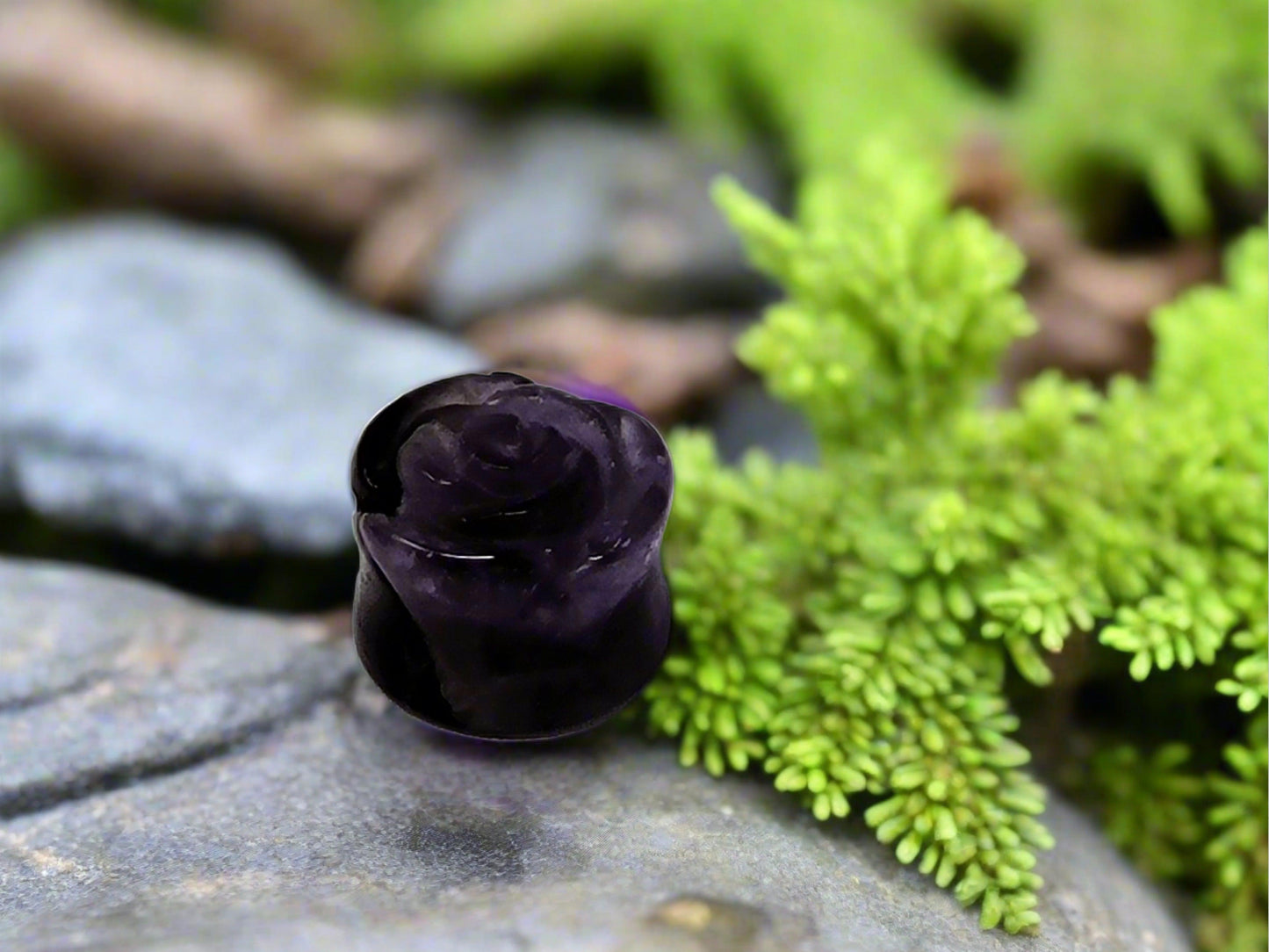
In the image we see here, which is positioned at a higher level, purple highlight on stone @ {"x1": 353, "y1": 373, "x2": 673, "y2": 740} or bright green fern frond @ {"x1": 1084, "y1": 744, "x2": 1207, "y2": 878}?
purple highlight on stone @ {"x1": 353, "y1": 373, "x2": 673, "y2": 740}

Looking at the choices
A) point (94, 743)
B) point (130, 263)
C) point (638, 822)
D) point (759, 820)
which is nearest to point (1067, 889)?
point (759, 820)

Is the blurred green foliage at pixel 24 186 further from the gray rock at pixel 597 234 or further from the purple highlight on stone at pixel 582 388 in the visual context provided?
the purple highlight on stone at pixel 582 388

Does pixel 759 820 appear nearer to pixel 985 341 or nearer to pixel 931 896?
pixel 931 896

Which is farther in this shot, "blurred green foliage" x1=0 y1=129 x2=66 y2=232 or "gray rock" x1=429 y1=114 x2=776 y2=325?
"blurred green foliage" x1=0 y1=129 x2=66 y2=232

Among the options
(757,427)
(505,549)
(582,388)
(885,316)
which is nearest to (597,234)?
(757,427)

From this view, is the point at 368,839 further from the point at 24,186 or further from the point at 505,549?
the point at 24,186

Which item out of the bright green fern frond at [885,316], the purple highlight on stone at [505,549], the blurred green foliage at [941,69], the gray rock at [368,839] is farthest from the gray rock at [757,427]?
the purple highlight on stone at [505,549]

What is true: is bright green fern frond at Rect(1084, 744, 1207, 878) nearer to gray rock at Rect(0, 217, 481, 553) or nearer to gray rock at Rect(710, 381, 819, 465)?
gray rock at Rect(710, 381, 819, 465)

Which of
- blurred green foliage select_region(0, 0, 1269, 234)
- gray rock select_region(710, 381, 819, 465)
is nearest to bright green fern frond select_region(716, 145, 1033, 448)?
gray rock select_region(710, 381, 819, 465)
